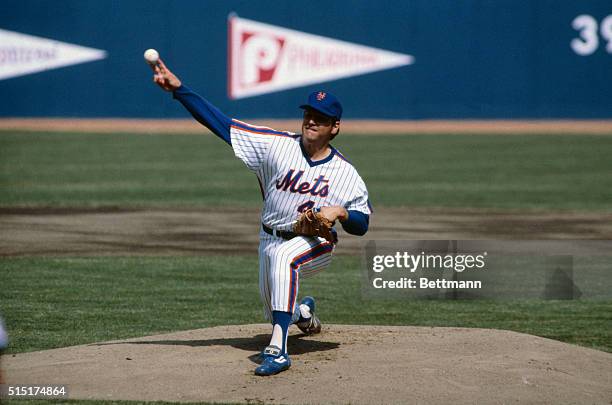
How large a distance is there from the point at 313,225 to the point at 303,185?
1.00ft

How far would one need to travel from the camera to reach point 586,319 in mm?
7703

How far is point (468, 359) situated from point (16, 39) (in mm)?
24096

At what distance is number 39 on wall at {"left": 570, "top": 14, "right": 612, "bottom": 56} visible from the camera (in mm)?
26938

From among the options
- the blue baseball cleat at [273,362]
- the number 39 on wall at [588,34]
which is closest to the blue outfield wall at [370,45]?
the number 39 on wall at [588,34]

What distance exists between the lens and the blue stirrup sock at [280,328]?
549 centimetres

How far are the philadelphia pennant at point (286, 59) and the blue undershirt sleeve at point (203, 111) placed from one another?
21565 millimetres

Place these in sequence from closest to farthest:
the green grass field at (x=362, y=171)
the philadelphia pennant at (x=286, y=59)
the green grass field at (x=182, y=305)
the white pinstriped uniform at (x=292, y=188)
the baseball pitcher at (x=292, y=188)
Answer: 1. the baseball pitcher at (x=292, y=188)
2. the white pinstriped uniform at (x=292, y=188)
3. the green grass field at (x=182, y=305)
4. the green grass field at (x=362, y=171)
5. the philadelphia pennant at (x=286, y=59)

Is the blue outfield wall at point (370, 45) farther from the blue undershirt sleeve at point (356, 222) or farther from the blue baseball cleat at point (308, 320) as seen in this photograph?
the blue undershirt sleeve at point (356, 222)

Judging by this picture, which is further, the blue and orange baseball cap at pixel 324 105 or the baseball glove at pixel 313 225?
the blue and orange baseball cap at pixel 324 105

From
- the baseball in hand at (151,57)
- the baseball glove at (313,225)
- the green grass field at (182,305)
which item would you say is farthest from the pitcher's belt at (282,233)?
the green grass field at (182,305)

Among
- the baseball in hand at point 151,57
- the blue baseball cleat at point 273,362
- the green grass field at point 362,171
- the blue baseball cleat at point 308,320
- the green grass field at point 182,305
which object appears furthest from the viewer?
the green grass field at point 362,171

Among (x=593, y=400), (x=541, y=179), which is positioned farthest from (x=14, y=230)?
(x=541, y=179)

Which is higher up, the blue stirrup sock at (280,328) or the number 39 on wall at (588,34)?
the number 39 on wall at (588,34)

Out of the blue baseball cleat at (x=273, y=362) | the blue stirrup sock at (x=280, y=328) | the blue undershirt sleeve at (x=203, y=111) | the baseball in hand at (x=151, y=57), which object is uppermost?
the baseball in hand at (x=151, y=57)
